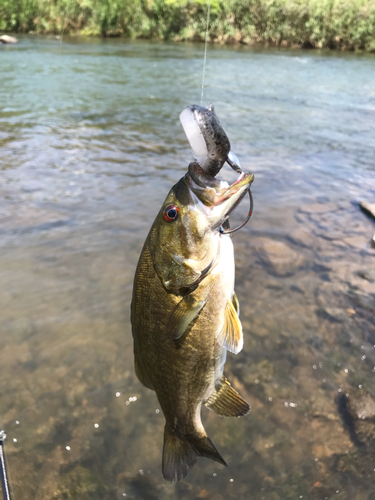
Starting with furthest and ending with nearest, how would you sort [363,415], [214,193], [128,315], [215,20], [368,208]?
1. [215,20]
2. [368,208]
3. [128,315]
4. [363,415]
5. [214,193]

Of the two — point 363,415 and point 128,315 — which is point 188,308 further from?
point 128,315

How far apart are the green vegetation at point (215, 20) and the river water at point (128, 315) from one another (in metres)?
24.6

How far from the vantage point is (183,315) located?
76.7 inches

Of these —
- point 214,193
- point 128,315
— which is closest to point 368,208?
point 128,315

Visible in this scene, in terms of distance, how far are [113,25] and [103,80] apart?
74.5 feet

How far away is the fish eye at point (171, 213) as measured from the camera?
1.95m

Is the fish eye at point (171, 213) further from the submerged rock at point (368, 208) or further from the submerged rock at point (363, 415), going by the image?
the submerged rock at point (368, 208)

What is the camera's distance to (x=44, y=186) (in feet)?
22.8

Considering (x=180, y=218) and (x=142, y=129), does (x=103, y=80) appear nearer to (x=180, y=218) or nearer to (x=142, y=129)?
(x=142, y=129)

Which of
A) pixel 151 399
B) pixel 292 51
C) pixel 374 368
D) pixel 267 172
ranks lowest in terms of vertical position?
pixel 151 399

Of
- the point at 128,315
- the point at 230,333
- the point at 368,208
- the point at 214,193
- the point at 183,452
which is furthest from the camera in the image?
the point at 368,208

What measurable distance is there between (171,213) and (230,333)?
2.26ft

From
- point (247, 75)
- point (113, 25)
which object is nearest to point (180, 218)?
point (247, 75)

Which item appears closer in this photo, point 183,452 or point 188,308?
point 188,308
